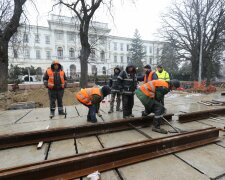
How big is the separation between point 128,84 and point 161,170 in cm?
324

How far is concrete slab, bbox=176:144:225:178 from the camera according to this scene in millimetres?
2519

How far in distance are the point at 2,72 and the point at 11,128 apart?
730 centimetres

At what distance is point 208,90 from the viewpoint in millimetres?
13523

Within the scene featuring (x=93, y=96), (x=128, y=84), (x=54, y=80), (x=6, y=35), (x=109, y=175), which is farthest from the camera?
(x=6, y=35)

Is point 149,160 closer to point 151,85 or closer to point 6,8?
point 151,85

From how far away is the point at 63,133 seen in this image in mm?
3953

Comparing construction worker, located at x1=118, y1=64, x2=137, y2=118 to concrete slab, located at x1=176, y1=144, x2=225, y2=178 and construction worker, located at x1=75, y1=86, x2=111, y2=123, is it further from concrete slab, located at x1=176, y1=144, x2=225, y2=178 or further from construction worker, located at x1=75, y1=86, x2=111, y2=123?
concrete slab, located at x1=176, y1=144, x2=225, y2=178

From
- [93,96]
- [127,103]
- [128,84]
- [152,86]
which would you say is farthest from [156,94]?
[93,96]

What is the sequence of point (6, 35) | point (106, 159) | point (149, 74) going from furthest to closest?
point (6, 35)
point (149, 74)
point (106, 159)

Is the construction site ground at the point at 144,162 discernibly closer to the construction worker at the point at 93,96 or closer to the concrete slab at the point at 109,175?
the concrete slab at the point at 109,175

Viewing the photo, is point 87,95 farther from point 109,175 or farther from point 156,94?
point 109,175

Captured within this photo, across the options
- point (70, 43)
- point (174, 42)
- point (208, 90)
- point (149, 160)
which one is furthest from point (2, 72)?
point (70, 43)

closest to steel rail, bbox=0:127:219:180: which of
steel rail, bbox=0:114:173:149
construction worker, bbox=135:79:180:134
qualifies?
construction worker, bbox=135:79:180:134

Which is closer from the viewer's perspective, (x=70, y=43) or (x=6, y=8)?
(x=6, y=8)
